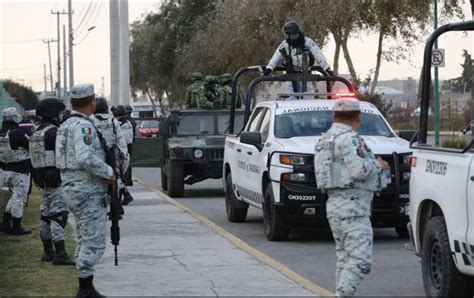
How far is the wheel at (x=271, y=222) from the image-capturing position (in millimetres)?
13148

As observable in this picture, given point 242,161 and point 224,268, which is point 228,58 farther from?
point 224,268

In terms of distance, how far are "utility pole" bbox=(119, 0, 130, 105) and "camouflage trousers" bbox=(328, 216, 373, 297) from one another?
30353 mm

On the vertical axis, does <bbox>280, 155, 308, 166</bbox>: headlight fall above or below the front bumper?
above

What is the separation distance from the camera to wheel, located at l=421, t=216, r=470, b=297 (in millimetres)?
8180

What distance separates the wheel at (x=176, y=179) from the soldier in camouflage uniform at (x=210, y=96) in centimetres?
194

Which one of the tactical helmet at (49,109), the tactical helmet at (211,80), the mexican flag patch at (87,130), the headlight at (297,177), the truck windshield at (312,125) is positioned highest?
the tactical helmet at (211,80)

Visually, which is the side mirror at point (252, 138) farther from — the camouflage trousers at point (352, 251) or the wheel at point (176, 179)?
the wheel at point (176, 179)

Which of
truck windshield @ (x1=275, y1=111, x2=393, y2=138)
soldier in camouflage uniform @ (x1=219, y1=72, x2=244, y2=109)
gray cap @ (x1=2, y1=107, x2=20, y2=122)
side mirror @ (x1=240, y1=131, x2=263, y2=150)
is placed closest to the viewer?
side mirror @ (x1=240, y1=131, x2=263, y2=150)

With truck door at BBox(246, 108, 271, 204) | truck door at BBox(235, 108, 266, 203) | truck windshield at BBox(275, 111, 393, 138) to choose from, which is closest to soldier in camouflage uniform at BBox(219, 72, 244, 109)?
truck door at BBox(235, 108, 266, 203)

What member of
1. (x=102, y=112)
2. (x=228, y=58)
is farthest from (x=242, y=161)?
(x=228, y=58)

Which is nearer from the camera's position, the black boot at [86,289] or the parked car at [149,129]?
the black boot at [86,289]

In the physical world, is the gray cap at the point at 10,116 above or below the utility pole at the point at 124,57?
below

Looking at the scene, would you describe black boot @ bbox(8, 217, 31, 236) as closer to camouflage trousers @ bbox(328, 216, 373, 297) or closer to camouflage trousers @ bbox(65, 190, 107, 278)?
camouflage trousers @ bbox(65, 190, 107, 278)

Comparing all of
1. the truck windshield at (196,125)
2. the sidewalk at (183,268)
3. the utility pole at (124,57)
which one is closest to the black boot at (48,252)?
the sidewalk at (183,268)
